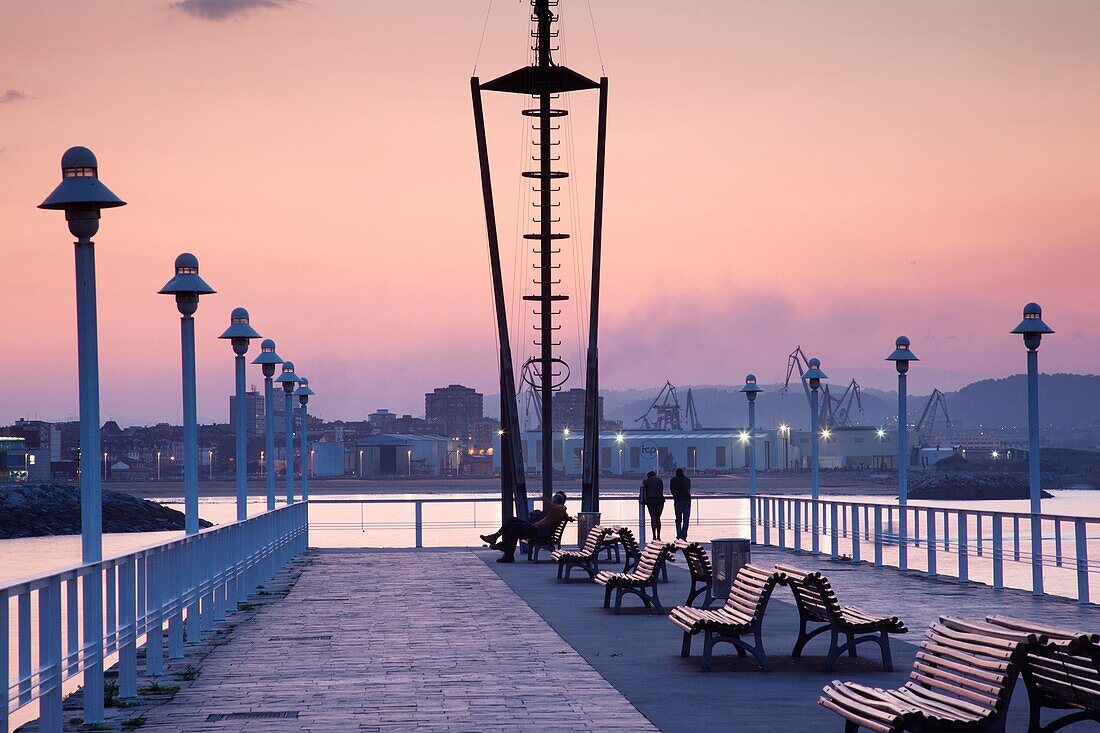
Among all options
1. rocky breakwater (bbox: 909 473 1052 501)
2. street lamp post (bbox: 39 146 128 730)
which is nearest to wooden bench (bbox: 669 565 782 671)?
street lamp post (bbox: 39 146 128 730)

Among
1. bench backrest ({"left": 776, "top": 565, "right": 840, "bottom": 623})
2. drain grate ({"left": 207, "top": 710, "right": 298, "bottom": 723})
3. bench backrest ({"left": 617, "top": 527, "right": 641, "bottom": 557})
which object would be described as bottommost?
drain grate ({"left": 207, "top": 710, "right": 298, "bottom": 723})

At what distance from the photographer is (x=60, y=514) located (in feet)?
301

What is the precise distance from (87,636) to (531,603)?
10.7 meters

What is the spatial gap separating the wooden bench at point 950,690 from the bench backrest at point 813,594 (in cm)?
391

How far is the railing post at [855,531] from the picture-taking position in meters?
27.9

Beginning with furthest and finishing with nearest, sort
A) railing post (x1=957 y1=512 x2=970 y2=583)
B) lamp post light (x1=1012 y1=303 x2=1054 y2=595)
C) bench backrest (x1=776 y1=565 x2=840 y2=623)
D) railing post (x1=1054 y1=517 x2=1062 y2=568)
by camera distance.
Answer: lamp post light (x1=1012 y1=303 x2=1054 y2=595) < railing post (x1=957 y1=512 x2=970 y2=583) < railing post (x1=1054 y1=517 x2=1062 y2=568) < bench backrest (x1=776 y1=565 x2=840 y2=623)

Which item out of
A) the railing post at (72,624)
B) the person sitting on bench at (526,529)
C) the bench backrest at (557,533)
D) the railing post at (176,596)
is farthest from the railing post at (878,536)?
the railing post at (72,624)

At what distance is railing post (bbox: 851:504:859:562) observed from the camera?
27877 millimetres

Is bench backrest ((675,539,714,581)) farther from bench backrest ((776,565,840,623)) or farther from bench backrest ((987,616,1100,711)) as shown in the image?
bench backrest ((987,616,1100,711))

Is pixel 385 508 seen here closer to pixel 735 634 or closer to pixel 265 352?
pixel 265 352

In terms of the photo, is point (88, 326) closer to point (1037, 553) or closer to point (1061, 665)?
point (1061, 665)

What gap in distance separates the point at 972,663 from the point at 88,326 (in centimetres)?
654

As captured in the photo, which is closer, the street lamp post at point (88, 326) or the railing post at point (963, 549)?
the street lamp post at point (88, 326)

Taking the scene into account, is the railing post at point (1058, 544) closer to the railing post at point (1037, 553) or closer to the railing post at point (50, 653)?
the railing post at point (1037, 553)
